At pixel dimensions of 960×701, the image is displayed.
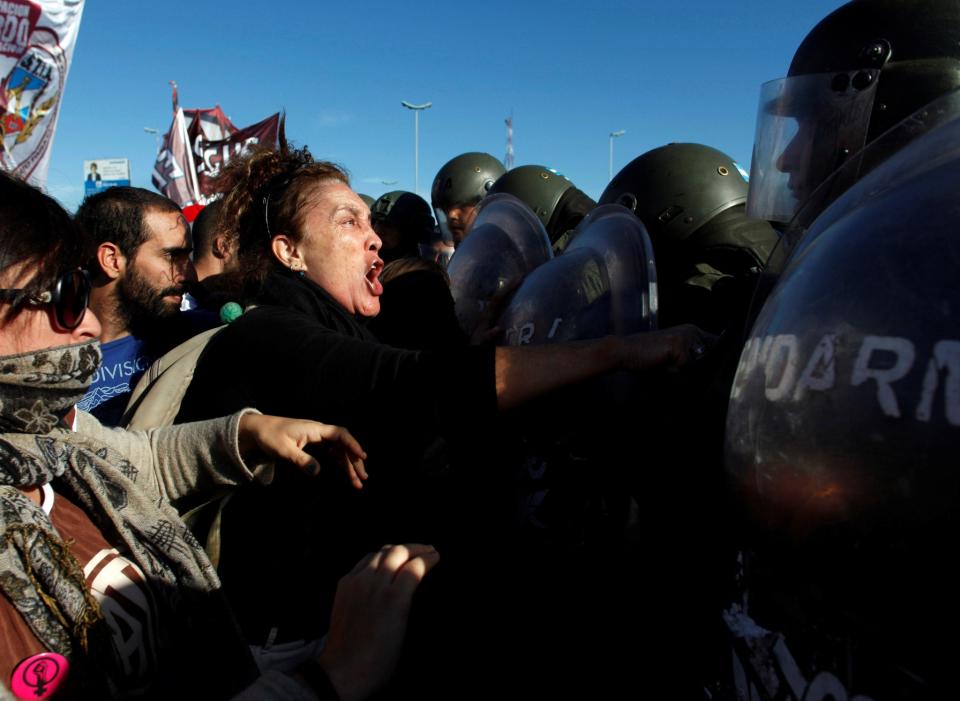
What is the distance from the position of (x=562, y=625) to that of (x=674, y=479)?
2.03 ft

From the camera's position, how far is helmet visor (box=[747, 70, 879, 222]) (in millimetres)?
2168

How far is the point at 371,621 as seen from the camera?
1.23m

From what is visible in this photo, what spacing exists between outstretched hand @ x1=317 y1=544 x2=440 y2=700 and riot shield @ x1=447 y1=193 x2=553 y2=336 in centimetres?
134

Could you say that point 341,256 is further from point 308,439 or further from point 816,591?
point 816,591

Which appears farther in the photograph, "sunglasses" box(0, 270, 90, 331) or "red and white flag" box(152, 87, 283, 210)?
"red and white flag" box(152, 87, 283, 210)

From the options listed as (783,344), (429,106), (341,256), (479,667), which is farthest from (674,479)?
(429,106)

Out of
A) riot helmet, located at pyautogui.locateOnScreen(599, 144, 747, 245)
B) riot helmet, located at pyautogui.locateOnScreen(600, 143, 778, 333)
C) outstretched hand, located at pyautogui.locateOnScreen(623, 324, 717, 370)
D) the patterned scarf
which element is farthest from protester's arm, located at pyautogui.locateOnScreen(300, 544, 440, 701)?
riot helmet, located at pyautogui.locateOnScreen(599, 144, 747, 245)

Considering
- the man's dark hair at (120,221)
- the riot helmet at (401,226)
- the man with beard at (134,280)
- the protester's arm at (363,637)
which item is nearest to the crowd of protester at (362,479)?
the protester's arm at (363,637)

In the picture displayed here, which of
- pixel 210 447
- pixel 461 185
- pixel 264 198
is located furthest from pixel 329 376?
pixel 461 185

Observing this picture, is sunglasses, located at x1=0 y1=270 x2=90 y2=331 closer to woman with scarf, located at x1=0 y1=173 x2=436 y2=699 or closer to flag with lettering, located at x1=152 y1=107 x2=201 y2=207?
woman with scarf, located at x1=0 y1=173 x2=436 y2=699

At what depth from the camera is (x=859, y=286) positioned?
2.51ft

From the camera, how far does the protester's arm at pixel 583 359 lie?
142 centimetres

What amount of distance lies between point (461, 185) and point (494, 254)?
13.7ft

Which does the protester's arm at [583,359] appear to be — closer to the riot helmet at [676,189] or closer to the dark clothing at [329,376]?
the dark clothing at [329,376]
